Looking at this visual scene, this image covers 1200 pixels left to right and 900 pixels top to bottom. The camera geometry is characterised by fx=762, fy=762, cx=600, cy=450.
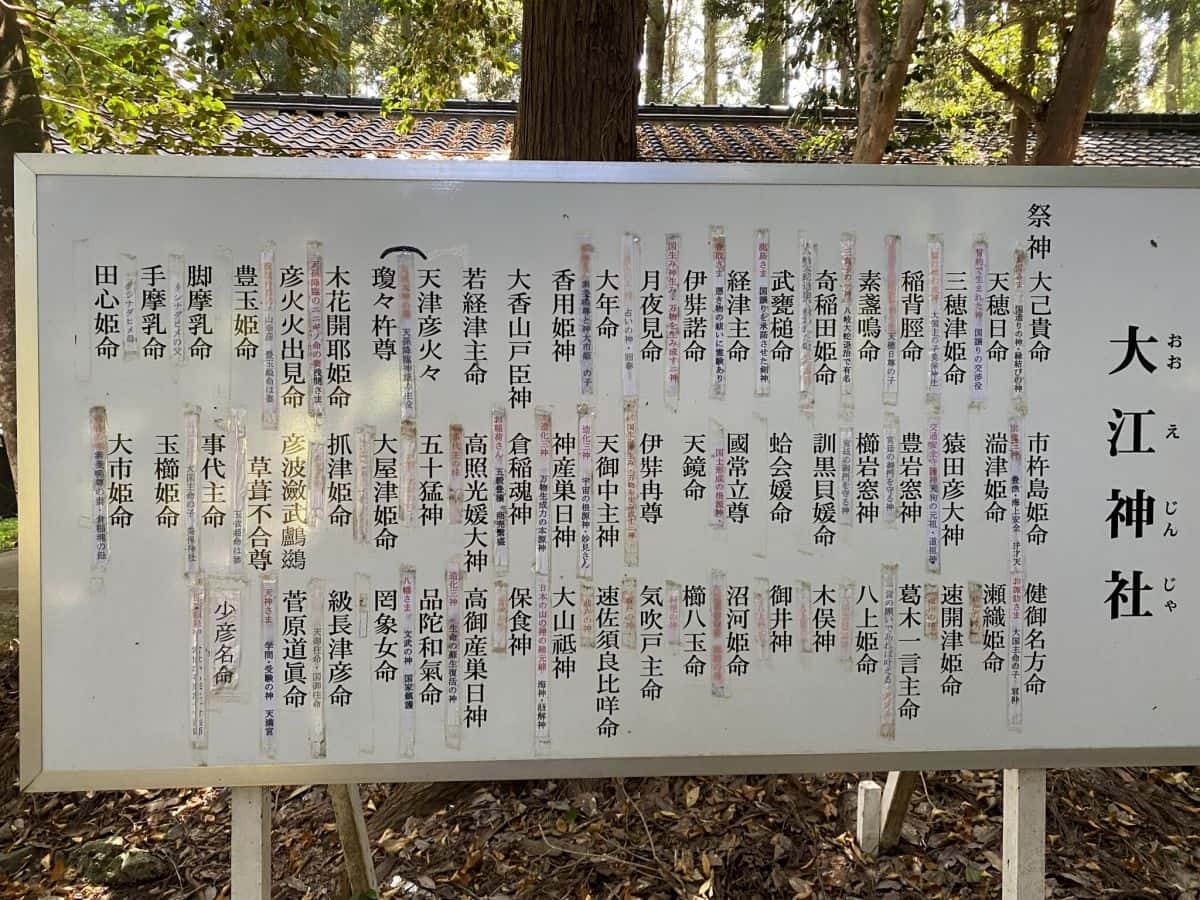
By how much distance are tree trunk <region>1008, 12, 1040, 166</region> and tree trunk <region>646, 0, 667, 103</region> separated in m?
7.01

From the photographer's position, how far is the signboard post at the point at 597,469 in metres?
2.22

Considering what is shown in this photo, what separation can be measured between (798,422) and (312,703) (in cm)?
168

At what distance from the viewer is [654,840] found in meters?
3.33

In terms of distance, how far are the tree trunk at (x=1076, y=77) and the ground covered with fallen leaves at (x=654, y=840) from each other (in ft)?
12.2

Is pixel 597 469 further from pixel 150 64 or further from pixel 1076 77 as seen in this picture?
pixel 1076 77

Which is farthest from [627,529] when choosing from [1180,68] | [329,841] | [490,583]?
[1180,68]

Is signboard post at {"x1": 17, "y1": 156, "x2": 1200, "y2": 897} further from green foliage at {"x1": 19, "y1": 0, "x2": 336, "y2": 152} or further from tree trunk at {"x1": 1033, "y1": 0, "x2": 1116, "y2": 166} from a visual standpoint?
tree trunk at {"x1": 1033, "y1": 0, "x2": 1116, "y2": 166}

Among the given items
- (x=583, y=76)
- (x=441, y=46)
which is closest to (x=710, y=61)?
(x=441, y=46)

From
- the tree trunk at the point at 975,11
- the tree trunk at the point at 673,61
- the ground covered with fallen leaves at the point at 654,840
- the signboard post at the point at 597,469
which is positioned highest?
the tree trunk at the point at 673,61

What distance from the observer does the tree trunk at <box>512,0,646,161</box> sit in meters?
3.43

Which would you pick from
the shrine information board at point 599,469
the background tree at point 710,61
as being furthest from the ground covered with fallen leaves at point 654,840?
the background tree at point 710,61

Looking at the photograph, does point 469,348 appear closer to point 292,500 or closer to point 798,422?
point 292,500

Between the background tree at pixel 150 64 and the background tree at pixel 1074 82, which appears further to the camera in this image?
the background tree at pixel 1074 82

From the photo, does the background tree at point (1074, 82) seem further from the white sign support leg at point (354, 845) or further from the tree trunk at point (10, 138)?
the tree trunk at point (10, 138)
